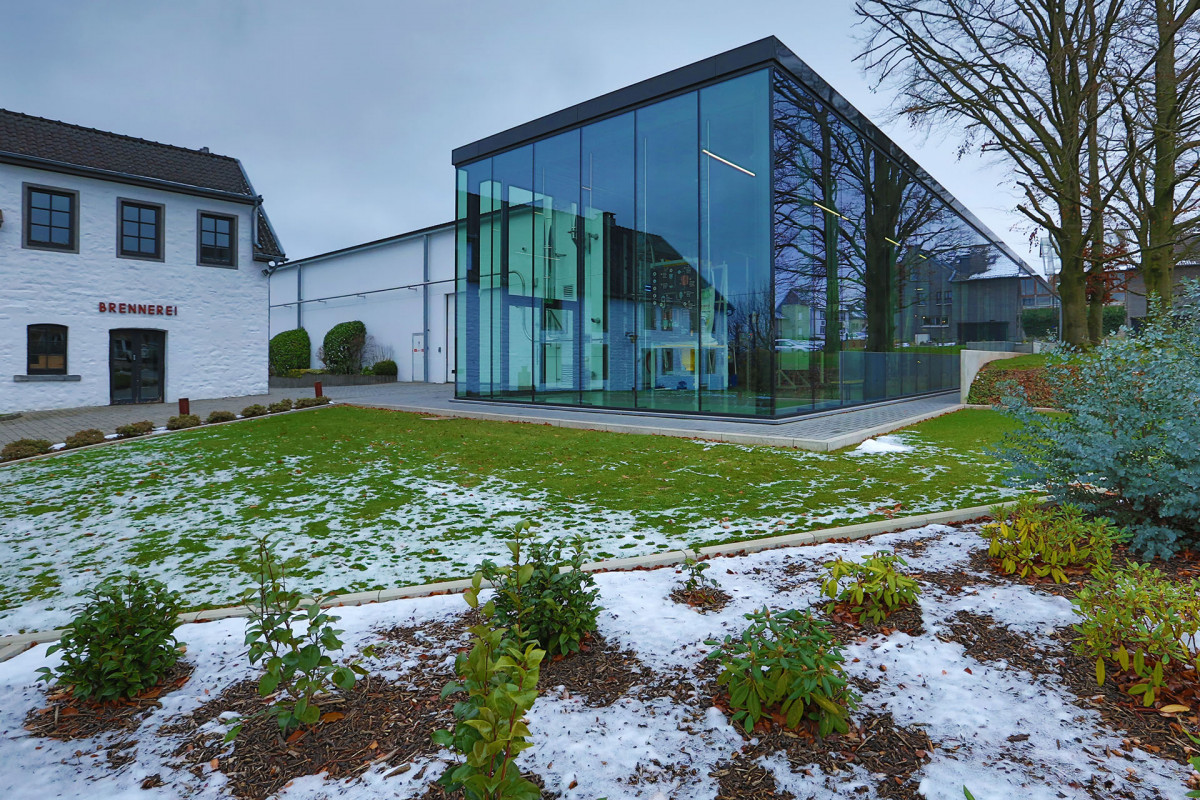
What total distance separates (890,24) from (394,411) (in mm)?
15818

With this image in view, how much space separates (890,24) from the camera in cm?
1564

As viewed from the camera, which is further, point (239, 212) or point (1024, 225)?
point (239, 212)

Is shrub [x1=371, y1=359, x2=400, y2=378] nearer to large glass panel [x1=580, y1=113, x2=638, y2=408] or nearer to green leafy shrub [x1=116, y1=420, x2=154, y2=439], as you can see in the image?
large glass panel [x1=580, y1=113, x2=638, y2=408]

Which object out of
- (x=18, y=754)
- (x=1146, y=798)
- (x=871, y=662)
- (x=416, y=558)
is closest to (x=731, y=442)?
(x=416, y=558)

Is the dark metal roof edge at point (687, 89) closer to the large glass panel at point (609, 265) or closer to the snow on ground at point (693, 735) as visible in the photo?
the large glass panel at point (609, 265)

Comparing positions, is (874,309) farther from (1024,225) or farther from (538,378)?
(538,378)

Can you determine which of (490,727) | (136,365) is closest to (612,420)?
(490,727)

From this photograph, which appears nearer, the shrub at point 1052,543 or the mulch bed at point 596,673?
the mulch bed at point 596,673

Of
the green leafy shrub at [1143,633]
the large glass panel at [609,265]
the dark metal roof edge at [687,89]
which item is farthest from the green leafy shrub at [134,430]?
the green leafy shrub at [1143,633]

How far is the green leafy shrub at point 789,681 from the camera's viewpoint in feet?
7.50

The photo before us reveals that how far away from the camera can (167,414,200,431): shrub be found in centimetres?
1288

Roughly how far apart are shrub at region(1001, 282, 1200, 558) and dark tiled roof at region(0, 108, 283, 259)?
2272 cm

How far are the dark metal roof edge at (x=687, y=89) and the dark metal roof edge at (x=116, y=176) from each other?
7.89 metres

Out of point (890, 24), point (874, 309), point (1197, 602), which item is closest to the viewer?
point (1197, 602)
